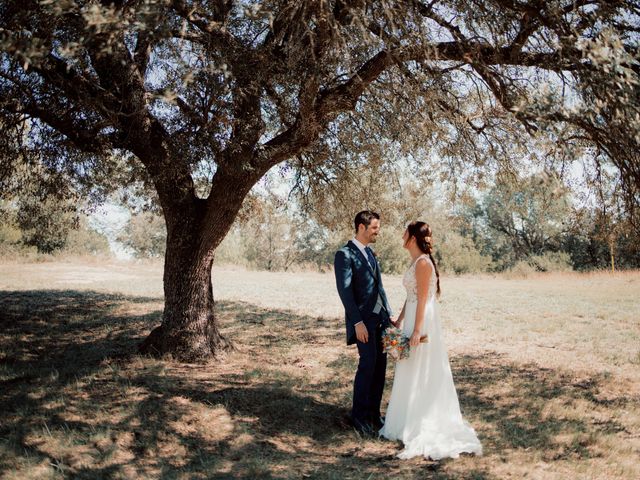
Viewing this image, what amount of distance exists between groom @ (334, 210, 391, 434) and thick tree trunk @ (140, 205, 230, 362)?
3.80 m

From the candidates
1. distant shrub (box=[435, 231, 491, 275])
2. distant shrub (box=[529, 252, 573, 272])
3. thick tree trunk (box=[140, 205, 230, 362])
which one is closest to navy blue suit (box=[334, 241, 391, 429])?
thick tree trunk (box=[140, 205, 230, 362])

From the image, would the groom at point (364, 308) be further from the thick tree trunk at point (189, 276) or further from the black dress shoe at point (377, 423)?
the thick tree trunk at point (189, 276)

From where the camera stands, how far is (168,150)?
7.80 meters

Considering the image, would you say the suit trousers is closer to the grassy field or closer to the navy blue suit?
the navy blue suit

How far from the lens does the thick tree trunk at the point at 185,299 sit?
346 inches

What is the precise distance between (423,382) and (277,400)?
225cm

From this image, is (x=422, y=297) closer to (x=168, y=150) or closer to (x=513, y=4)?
(x=513, y=4)

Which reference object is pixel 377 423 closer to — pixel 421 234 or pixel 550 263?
pixel 421 234

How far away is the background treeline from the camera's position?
31.3 ft

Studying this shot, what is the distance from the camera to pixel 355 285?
5883mm

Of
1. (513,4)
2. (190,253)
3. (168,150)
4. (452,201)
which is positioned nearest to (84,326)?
(190,253)

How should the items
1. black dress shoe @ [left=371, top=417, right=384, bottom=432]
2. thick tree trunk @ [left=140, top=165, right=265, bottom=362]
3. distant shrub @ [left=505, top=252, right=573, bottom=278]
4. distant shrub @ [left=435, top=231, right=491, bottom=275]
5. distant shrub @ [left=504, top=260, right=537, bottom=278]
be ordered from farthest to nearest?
distant shrub @ [left=435, top=231, right=491, bottom=275], distant shrub @ [left=505, top=252, right=573, bottom=278], distant shrub @ [left=504, top=260, right=537, bottom=278], thick tree trunk @ [left=140, top=165, right=265, bottom=362], black dress shoe @ [left=371, top=417, right=384, bottom=432]

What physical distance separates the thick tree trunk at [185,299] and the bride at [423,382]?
428 cm

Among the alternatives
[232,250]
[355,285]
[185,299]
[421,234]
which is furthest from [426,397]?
[232,250]
